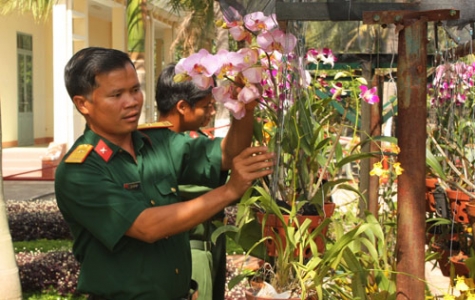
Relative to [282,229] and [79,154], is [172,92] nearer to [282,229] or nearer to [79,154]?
[79,154]

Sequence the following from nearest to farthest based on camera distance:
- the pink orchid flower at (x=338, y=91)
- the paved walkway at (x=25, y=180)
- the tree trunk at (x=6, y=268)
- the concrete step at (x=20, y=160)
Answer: the pink orchid flower at (x=338, y=91)
the tree trunk at (x=6, y=268)
the paved walkway at (x=25, y=180)
the concrete step at (x=20, y=160)

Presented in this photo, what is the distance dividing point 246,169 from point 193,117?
1309 mm

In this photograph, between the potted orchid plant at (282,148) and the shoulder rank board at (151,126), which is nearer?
the potted orchid plant at (282,148)

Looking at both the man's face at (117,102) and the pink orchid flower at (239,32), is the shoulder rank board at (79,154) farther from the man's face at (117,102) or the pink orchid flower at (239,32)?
the pink orchid flower at (239,32)

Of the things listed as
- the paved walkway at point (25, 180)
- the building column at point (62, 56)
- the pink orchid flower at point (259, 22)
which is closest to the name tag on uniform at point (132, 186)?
the pink orchid flower at point (259, 22)

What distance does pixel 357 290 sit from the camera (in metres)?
2.59

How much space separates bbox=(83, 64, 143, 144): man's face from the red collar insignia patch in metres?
0.05

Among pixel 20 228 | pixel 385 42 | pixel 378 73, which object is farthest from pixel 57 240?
pixel 385 42

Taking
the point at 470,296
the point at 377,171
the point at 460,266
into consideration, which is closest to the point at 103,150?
the point at 377,171

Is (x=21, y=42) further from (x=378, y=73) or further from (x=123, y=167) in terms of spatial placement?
(x=123, y=167)

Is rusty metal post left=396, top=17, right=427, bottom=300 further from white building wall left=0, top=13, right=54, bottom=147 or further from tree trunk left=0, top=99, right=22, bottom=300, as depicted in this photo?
white building wall left=0, top=13, right=54, bottom=147

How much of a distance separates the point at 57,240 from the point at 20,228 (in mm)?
491

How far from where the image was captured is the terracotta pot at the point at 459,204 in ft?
11.4

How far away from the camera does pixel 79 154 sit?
101 inches
